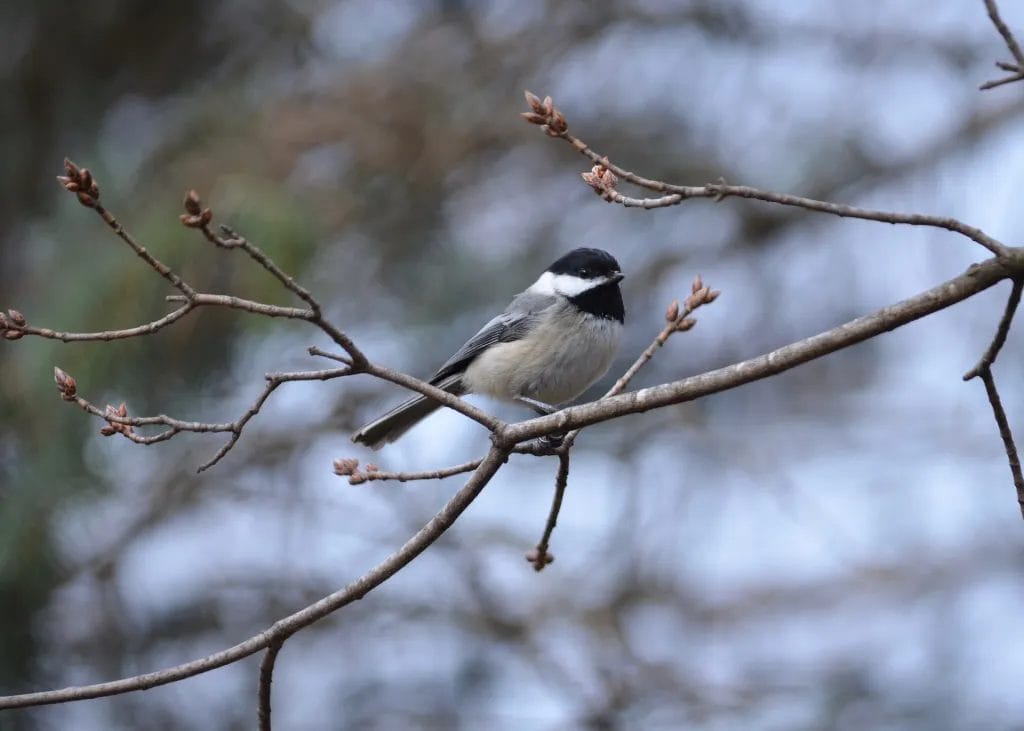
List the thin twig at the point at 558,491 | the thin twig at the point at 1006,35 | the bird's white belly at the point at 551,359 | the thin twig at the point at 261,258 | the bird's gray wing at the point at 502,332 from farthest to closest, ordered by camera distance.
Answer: the bird's gray wing at the point at 502,332
the bird's white belly at the point at 551,359
the thin twig at the point at 558,491
the thin twig at the point at 1006,35
the thin twig at the point at 261,258

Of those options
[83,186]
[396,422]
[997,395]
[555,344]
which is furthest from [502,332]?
[83,186]

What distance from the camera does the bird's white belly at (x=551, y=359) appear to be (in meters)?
3.62

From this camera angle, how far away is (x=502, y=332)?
148 inches

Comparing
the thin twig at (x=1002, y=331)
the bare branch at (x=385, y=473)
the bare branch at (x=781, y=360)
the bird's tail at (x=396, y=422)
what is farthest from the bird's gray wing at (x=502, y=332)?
the thin twig at (x=1002, y=331)

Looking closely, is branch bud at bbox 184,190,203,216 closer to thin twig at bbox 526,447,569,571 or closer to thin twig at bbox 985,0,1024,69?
thin twig at bbox 526,447,569,571

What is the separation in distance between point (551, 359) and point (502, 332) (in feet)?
0.75

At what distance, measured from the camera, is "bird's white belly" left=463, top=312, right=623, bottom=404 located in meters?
3.62

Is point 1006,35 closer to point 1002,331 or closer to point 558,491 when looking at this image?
point 1002,331

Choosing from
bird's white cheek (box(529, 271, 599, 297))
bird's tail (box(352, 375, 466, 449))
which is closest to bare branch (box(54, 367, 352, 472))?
bird's tail (box(352, 375, 466, 449))

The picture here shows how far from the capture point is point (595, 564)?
19.6 ft

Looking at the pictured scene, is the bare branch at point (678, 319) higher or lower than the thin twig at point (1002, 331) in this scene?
higher

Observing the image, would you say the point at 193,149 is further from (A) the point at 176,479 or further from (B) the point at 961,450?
(B) the point at 961,450

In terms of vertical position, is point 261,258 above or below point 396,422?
below

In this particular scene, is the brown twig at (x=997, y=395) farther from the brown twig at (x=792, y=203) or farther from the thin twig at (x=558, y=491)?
the thin twig at (x=558, y=491)
